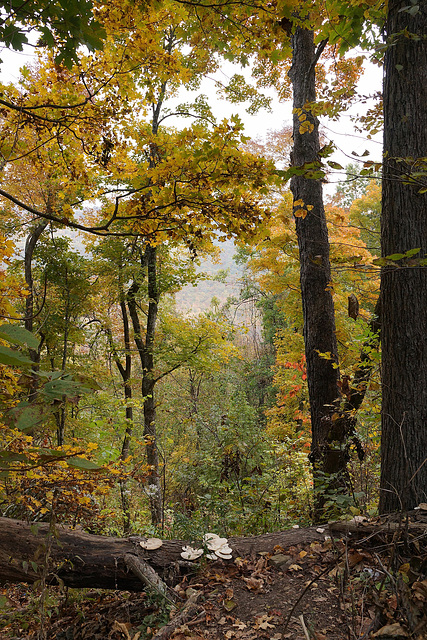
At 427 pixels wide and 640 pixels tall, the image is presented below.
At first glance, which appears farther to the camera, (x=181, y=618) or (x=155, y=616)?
(x=155, y=616)

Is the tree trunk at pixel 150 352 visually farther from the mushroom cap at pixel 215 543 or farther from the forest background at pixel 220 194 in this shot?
the mushroom cap at pixel 215 543

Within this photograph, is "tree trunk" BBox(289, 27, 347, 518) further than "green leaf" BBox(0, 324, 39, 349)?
Yes

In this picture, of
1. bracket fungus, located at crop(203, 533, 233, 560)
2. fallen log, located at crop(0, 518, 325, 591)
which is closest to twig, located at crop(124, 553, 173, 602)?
fallen log, located at crop(0, 518, 325, 591)

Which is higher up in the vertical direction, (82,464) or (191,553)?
(82,464)

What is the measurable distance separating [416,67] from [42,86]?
259cm

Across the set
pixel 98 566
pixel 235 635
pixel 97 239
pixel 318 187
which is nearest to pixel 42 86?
pixel 318 187

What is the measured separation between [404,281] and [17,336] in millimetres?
2362

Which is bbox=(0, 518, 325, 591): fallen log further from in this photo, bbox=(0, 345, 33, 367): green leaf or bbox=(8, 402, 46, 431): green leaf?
bbox=(0, 345, 33, 367): green leaf

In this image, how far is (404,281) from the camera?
2.38 meters

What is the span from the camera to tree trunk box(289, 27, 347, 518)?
3.60m

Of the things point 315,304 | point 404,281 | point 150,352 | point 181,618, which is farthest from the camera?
point 150,352

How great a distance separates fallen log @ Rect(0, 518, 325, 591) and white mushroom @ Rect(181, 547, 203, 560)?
1.9 inches

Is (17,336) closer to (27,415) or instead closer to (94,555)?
(27,415)

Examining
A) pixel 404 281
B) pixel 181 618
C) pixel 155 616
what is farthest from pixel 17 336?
pixel 404 281
